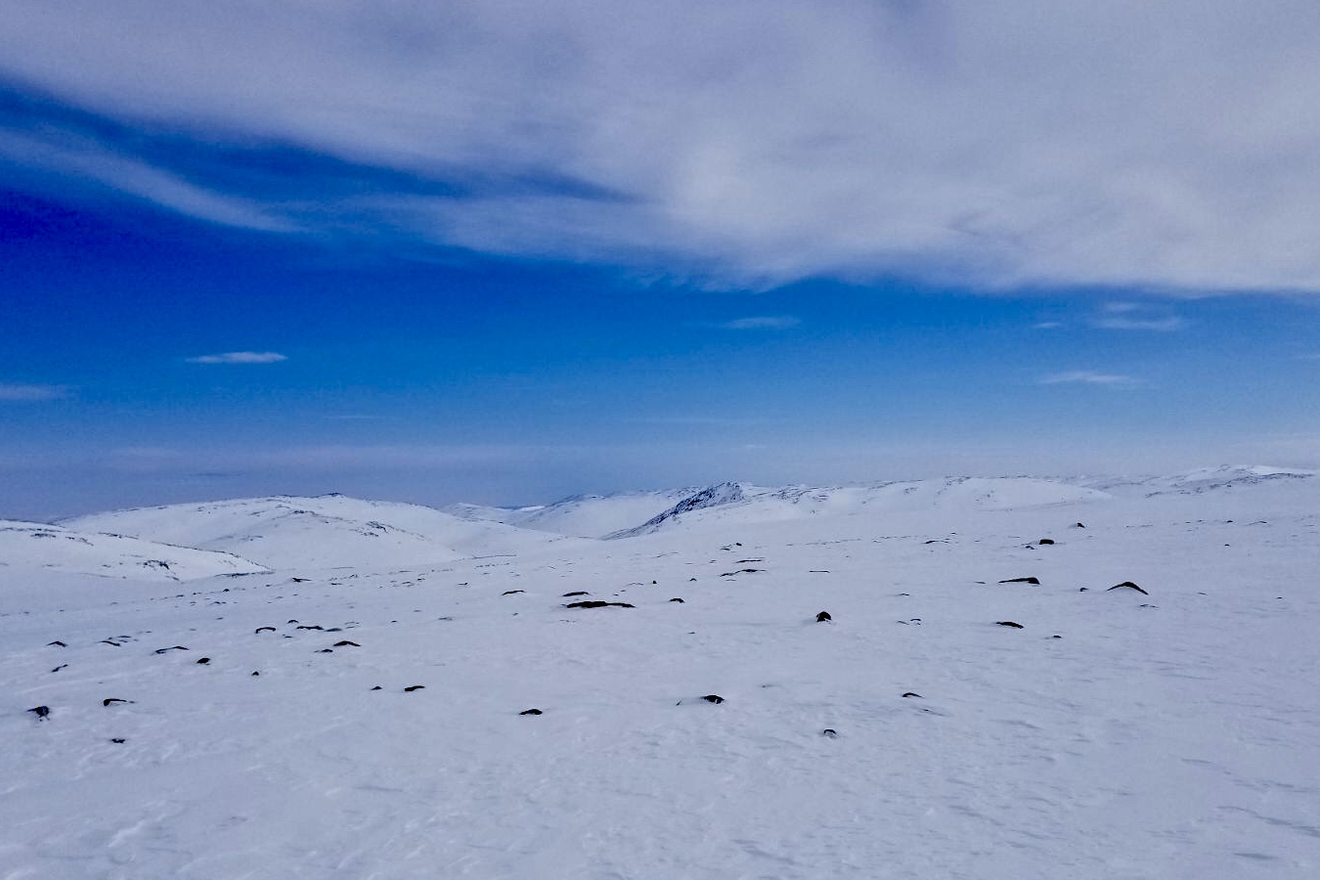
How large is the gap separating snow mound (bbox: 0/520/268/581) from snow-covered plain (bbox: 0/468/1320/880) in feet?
75.8

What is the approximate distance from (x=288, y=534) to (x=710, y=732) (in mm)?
72195

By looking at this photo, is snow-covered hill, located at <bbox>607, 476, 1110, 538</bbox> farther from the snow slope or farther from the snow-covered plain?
the snow-covered plain

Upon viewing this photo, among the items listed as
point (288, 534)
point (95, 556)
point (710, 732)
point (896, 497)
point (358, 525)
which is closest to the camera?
point (710, 732)

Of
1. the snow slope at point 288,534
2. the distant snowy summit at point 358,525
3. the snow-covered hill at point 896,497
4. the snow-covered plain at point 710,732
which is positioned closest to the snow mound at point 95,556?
the distant snowy summit at point 358,525

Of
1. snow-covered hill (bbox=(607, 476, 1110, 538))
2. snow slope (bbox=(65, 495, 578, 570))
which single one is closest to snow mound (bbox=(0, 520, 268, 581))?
snow slope (bbox=(65, 495, 578, 570))

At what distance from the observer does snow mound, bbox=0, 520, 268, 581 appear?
116 feet

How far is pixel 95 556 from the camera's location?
38500 millimetres

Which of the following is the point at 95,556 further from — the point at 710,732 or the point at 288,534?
the point at 710,732

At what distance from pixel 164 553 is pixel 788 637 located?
45.0 metres

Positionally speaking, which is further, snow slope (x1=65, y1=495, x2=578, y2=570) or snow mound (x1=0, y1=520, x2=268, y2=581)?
snow slope (x1=65, y1=495, x2=578, y2=570)

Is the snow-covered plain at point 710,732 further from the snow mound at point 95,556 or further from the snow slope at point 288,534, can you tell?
the snow slope at point 288,534

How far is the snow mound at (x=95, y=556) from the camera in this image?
3522 cm

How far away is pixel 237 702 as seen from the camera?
8.81 meters

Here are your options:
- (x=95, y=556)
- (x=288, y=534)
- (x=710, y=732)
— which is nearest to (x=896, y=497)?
(x=288, y=534)
